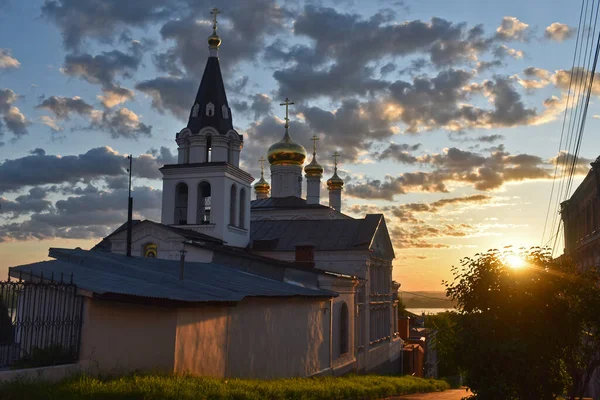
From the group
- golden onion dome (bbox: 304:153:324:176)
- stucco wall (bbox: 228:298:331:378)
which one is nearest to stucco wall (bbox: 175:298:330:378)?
stucco wall (bbox: 228:298:331:378)

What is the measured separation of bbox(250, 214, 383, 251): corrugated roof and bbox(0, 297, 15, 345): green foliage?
22770 mm

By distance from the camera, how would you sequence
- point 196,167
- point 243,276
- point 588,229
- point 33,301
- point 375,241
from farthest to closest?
point 375,241
point 196,167
point 588,229
point 243,276
point 33,301

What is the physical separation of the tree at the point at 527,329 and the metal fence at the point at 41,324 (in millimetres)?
6928

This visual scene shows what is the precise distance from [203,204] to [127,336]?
20.2 m

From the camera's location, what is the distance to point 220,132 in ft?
105

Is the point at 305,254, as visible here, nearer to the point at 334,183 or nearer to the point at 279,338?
the point at 279,338

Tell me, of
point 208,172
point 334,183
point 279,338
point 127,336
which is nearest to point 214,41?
point 208,172

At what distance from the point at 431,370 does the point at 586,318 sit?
137ft

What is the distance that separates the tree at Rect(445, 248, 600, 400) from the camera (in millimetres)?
11352

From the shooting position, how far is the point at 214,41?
33719 mm

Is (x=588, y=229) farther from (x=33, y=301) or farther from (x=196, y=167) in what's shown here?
(x=33, y=301)

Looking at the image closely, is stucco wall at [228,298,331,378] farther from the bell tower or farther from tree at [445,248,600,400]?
the bell tower

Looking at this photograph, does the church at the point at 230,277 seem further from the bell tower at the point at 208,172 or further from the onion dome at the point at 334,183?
the onion dome at the point at 334,183

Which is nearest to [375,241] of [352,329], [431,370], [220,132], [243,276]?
[352,329]
